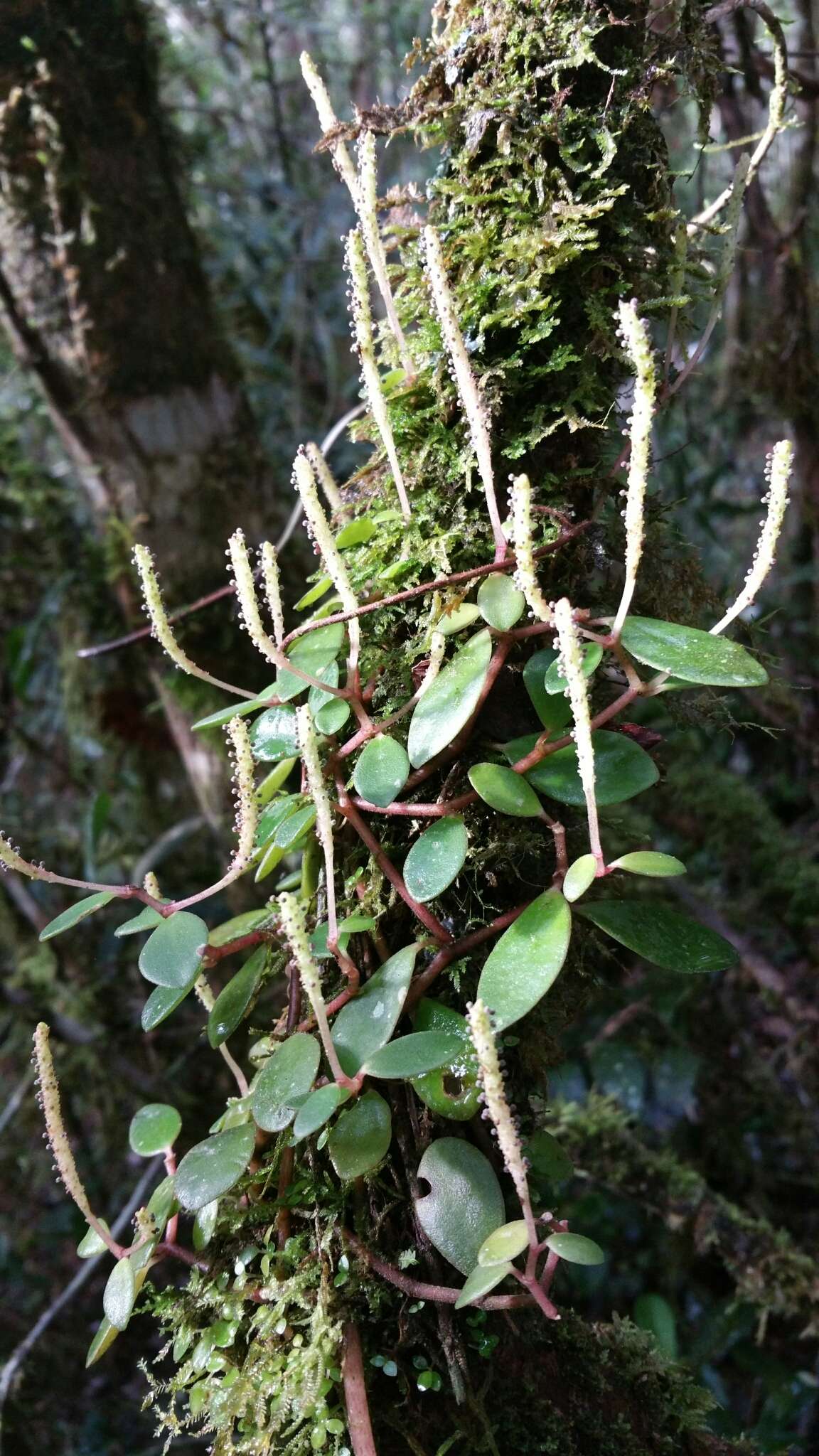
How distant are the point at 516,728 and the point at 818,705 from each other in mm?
1612

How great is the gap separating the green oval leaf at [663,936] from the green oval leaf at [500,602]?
20 centimetres

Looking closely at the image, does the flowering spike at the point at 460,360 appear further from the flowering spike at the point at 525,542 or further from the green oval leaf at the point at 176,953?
the green oval leaf at the point at 176,953

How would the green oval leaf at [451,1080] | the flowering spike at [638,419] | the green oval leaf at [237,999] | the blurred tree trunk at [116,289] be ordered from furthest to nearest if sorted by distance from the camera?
the blurred tree trunk at [116,289] → the green oval leaf at [237,999] → the green oval leaf at [451,1080] → the flowering spike at [638,419]

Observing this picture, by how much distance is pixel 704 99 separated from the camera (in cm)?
79

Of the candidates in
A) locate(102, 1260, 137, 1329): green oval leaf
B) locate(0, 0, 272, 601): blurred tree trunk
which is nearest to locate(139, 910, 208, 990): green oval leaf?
locate(102, 1260, 137, 1329): green oval leaf

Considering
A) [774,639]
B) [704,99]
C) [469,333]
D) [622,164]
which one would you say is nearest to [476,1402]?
[469,333]

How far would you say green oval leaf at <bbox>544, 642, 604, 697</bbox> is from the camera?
60cm

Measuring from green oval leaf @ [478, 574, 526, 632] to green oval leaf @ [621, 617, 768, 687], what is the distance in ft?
0.24

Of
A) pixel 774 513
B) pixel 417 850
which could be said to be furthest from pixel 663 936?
pixel 774 513

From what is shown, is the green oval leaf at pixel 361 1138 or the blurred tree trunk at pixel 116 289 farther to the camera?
the blurred tree trunk at pixel 116 289

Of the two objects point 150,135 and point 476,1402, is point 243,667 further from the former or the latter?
point 476,1402

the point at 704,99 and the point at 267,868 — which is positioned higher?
the point at 704,99

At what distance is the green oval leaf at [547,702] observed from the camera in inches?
26.0

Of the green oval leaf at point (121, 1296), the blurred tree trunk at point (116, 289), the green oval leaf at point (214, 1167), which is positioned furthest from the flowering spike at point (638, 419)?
the blurred tree trunk at point (116, 289)
